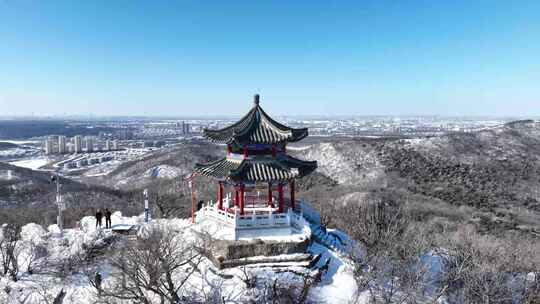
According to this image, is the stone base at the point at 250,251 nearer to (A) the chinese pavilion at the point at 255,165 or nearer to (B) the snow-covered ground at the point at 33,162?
(A) the chinese pavilion at the point at 255,165

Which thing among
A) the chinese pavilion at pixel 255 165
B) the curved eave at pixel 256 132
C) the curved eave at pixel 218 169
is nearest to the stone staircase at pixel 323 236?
the chinese pavilion at pixel 255 165

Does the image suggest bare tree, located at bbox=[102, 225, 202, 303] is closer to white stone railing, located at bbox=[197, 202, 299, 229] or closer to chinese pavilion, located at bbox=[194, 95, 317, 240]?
white stone railing, located at bbox=[197, 202, 299, 229]

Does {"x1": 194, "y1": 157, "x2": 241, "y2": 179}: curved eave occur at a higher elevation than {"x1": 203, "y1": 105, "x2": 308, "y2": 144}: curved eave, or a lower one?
lower

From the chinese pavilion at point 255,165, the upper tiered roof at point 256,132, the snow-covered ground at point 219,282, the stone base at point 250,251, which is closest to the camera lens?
the snow-covered ground at point 219,282

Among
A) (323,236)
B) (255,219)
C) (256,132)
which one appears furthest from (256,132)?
(323,236)

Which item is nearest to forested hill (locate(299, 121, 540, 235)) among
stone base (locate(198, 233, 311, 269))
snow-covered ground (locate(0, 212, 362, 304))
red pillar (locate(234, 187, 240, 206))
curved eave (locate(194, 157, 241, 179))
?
snow-covered ground (locate(0, 212, 362, 304))

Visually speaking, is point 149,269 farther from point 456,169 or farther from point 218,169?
point 456,169

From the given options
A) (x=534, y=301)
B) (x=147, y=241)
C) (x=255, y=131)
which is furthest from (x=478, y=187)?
(x=147, y=241)

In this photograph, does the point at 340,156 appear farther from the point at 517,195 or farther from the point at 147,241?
the point at 147,241

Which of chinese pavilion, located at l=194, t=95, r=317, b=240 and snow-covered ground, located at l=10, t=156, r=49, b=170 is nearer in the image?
chinese pavilion, located at l=194, t=95, r=317, b=240
